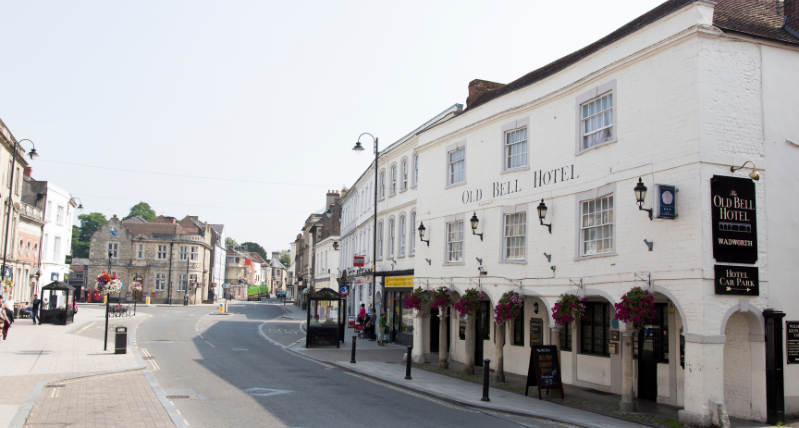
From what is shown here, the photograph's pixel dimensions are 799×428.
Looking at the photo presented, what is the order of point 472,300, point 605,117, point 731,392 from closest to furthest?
point 731,392 < point 605,117 < point 472,300

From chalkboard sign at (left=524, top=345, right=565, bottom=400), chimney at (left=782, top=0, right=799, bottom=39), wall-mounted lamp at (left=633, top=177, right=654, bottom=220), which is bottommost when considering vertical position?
chalkboard sign at (left=524, top=345, right=565, bottom=400)

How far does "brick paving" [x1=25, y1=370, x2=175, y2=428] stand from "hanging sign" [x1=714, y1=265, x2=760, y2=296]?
34.3 feet

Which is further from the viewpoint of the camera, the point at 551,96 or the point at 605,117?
the point at 551,96

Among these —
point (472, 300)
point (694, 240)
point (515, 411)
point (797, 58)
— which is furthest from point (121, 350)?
point (797, 58)

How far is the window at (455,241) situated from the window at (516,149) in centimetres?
318

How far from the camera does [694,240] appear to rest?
12.0 m

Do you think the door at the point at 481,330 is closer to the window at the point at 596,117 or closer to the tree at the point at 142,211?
the window at the point at 596,117

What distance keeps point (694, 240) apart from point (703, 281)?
81 centimetres

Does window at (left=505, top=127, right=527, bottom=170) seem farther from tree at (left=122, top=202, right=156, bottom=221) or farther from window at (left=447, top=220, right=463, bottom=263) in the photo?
tree at (left=122, top=202, right=156, bottom=221)

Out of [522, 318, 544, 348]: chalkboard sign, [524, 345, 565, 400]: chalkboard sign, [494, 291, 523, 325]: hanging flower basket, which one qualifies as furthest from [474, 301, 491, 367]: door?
[524, 345, 565, 400]: chalkboard sign

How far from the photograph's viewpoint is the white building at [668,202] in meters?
12.1

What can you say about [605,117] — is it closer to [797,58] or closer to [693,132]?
[693,132]

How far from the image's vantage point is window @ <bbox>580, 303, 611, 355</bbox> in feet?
55.2

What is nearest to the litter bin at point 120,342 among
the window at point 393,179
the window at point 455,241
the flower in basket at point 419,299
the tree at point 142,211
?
the flower in basket at point 419,299
